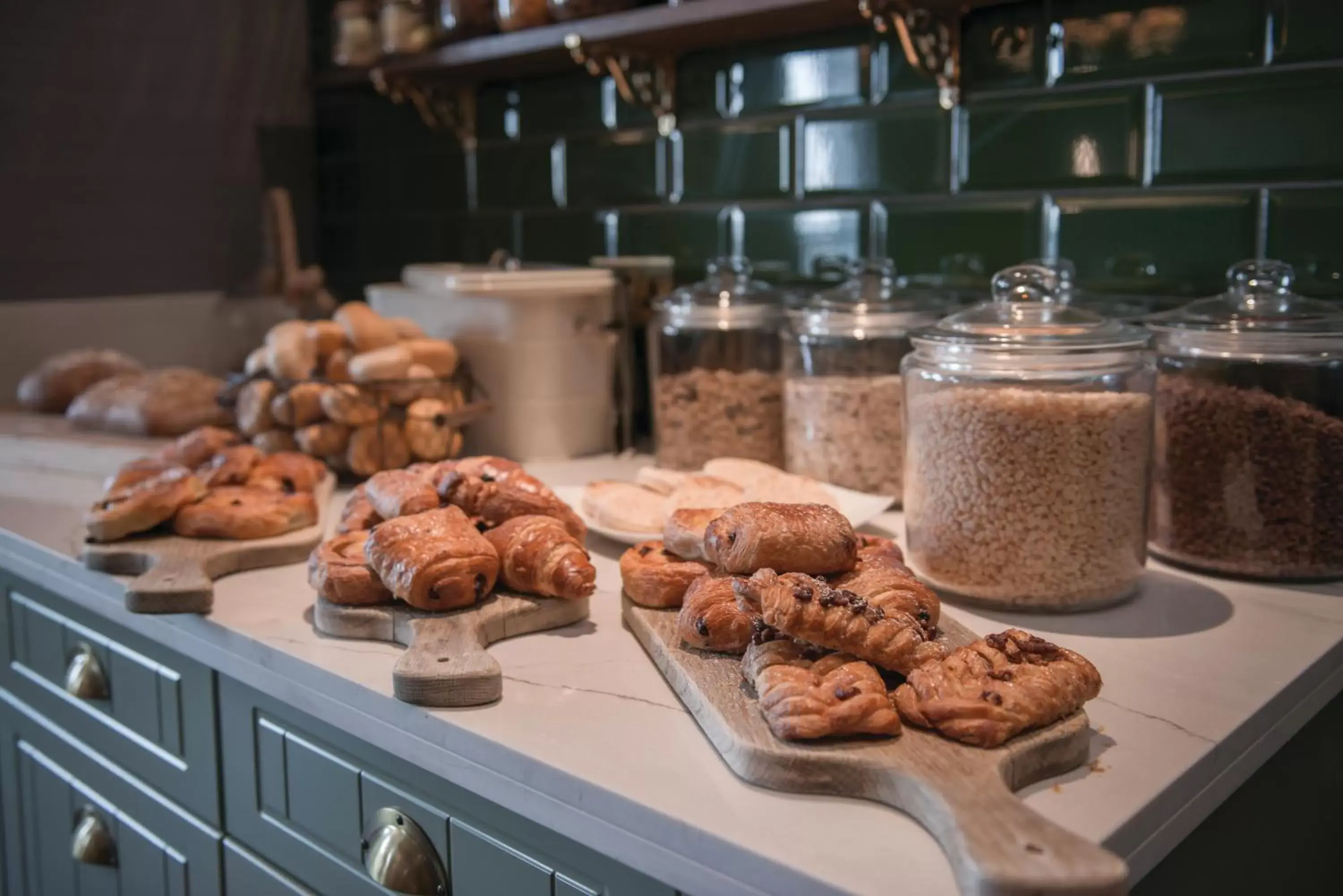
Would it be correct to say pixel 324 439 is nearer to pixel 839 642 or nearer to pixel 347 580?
pixel 347 580

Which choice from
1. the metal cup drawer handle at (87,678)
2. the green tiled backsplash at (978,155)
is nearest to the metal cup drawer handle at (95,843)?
the metal cup drawer handle at (87,678)

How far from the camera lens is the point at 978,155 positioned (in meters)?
1.45

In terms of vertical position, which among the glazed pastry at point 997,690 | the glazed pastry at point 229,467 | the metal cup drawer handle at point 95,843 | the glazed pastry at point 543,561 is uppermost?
the glazed pastry at point 229,467

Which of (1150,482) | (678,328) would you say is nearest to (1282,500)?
(1150,482)

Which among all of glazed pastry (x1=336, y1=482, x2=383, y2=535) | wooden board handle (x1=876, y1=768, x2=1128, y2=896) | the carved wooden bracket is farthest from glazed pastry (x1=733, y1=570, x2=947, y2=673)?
the carved wooden bracket

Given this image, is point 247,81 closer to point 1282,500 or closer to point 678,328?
point 678,328

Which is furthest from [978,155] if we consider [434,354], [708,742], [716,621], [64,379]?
[64,379]

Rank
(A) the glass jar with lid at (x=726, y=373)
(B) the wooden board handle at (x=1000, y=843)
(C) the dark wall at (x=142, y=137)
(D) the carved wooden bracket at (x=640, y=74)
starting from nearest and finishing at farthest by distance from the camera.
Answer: (B) the wooden board handle at (x=1000, y=843), (A) the glass jar with lid at (x=726, y=373), (D) the carved wooden bracket at (x=640, y=74), (C) the dark wall at (x=142, y=137)

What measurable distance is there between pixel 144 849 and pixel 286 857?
0.94ft

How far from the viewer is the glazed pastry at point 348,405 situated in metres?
1.46

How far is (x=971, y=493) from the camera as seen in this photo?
39.6 inches

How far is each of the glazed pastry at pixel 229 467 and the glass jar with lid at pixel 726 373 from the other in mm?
493

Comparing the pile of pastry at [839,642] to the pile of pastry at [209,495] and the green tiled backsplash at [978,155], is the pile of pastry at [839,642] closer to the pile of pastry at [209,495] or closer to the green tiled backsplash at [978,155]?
the pile of pastry at [209,495]

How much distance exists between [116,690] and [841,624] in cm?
79
